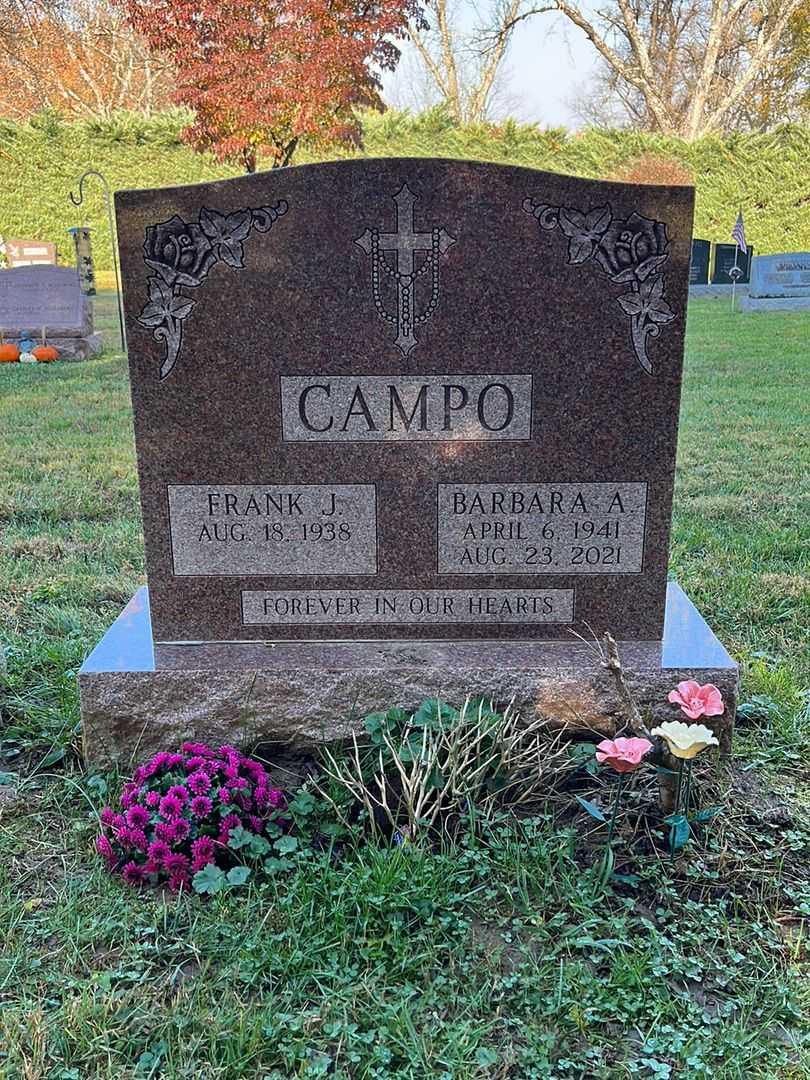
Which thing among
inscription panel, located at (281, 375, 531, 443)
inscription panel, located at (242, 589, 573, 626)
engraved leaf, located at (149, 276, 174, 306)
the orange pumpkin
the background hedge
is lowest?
inscription panel, located at (242, 589, 573, 626)

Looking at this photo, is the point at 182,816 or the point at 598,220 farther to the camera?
the point at 598,220

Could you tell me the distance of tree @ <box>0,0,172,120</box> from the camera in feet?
101

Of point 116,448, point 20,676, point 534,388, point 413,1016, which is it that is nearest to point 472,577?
point 534,388

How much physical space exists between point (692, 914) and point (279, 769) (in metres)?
1.14

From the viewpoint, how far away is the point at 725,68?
2698 centimetres

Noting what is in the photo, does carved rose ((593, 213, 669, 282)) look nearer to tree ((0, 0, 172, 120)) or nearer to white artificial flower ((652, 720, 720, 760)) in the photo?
white artificial flower ((652, 720, 720, 760))

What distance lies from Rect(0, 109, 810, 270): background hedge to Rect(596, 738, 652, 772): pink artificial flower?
20410 mm

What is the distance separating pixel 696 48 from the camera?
1158 inches

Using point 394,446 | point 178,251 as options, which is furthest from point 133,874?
point 178,251

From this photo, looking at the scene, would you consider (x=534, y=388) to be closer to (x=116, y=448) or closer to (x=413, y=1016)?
(x=413, y=1016)

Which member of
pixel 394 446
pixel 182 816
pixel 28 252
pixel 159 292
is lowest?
pixel 182 816

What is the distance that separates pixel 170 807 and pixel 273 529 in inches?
33.3

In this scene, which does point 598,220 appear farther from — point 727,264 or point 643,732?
point 727,264

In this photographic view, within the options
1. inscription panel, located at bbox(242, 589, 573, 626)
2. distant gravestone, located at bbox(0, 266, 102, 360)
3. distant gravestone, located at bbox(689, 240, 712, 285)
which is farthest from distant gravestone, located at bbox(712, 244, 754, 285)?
inscription panel, located at bbox(242, 589, 573, 626)
